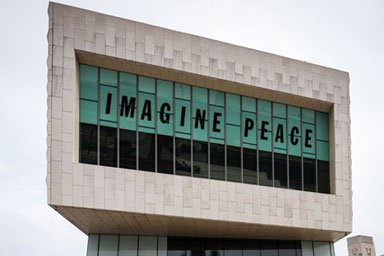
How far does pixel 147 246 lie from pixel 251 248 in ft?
19.7

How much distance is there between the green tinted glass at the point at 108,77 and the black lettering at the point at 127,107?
91cm

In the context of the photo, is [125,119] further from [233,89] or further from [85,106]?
[233,89]

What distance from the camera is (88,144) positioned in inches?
1091

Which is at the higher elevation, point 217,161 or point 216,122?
point 216,122

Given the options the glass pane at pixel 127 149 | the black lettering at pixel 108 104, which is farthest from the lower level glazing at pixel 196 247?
the black lettering at pixel 108 104

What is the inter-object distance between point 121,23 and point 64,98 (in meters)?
4.58

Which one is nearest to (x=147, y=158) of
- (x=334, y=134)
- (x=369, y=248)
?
(x=334, y=134)

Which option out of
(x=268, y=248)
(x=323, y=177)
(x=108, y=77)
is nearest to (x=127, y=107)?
(x=108, y=77)

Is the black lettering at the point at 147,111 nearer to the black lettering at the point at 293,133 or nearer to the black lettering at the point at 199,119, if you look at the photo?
the black lettering at the point at 199,119

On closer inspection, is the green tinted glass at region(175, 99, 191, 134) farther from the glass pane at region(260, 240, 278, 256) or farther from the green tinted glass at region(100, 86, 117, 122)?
the glass pane at region(260, 240, 278, 256)

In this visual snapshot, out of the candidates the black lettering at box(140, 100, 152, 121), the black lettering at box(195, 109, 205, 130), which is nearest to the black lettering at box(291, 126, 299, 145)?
the black lettering at box(195, 109, 205, 130)

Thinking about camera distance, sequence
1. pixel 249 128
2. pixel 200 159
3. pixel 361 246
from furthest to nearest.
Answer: pixel 361 246 < pixel 249 128 < pixel 200 159

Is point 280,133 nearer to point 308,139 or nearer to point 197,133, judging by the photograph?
point 308,139

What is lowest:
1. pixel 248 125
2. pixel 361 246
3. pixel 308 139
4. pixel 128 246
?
pixel 128 246
